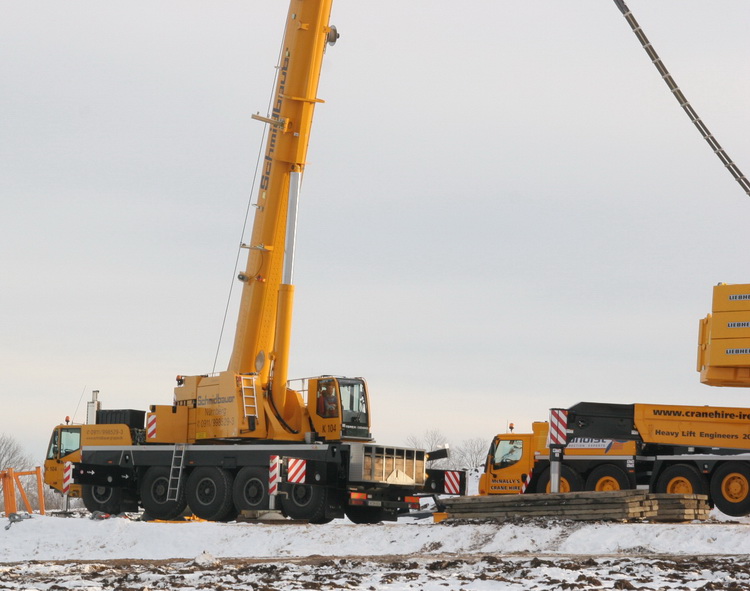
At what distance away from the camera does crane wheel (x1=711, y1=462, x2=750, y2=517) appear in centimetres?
2486

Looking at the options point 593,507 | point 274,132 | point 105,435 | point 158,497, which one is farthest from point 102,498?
point 593,507

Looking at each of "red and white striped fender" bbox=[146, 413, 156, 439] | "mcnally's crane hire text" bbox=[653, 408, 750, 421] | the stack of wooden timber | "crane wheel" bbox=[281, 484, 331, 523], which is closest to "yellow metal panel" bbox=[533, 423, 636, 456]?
"mcnally's crane hire text" bbox=[653, 408, 750, 421]

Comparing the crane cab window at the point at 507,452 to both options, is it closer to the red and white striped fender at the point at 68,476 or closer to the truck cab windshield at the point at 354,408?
the truck cab windshield at the point at 354,408

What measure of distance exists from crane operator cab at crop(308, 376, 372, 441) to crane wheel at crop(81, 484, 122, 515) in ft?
A: 18.8

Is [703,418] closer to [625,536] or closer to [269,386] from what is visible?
[625,536]

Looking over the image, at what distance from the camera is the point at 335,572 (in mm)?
15195

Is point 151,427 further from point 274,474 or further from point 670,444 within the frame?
point 670,444

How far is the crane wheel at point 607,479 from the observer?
87.2ft

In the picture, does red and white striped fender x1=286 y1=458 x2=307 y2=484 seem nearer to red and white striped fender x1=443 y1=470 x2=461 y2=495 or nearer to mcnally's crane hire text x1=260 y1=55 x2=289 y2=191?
red and white striped fender x1=443 y1=470 x2=461 y2=495

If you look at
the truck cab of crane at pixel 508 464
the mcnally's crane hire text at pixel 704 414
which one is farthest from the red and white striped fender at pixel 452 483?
the mcnally's crane hire text at pixel 704 414

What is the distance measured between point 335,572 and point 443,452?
1237 cm

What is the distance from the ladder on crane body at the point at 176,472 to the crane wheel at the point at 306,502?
2.87 metres

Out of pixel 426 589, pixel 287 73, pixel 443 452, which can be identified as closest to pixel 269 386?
pixel 443 452

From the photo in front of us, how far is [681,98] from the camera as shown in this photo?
1881cm
